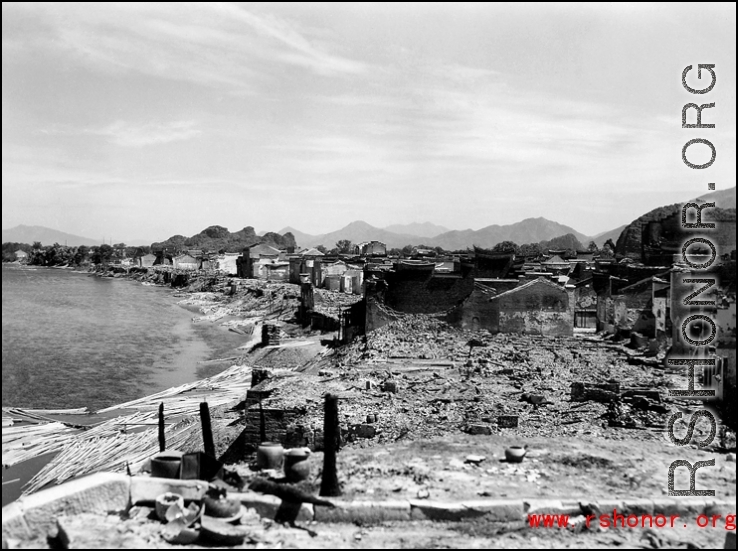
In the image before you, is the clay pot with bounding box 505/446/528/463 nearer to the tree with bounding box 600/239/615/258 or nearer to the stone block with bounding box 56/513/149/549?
the stone block with bounding box 56/513/149/549

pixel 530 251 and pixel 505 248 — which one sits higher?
pixel 530 251

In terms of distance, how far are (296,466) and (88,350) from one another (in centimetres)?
2418

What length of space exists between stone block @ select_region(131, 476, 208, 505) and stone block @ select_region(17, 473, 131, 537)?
9 centimetres

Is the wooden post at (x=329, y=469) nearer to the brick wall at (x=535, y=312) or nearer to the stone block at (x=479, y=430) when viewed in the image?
the stone block at (x=479, y=430)

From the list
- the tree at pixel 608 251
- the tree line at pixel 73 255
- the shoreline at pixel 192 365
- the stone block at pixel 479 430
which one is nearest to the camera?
the stone block at pixel 479 430

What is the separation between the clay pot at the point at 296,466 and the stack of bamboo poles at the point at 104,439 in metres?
5.32

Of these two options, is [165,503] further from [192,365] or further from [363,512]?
[192,365]

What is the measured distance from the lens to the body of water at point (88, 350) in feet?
69.4

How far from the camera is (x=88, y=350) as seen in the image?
2855cm

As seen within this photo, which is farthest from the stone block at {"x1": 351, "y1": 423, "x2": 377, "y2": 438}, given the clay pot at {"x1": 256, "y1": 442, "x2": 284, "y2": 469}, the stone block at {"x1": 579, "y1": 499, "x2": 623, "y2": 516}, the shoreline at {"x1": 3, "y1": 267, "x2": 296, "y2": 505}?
the shoreline at {"x1": 3, "y1": 267, "x2": 296, "y2": 505}

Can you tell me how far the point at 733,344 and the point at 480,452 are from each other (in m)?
5.95

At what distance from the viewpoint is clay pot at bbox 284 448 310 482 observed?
24.9ft

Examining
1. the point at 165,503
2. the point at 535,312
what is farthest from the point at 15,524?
the point at 535,312

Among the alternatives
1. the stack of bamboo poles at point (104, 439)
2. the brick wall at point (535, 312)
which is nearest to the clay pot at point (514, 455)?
the stack of bamboo poles at point (104, 439)
